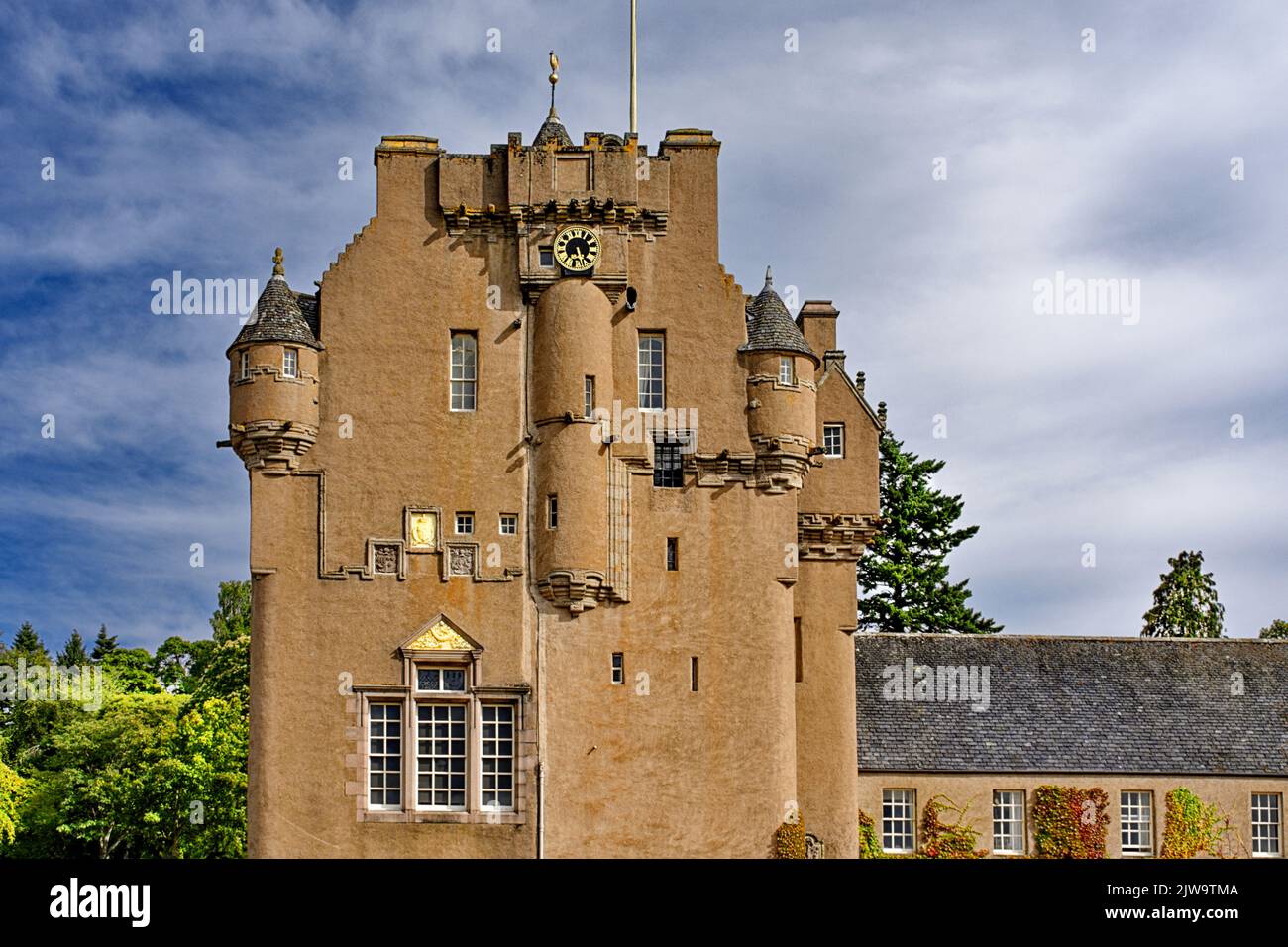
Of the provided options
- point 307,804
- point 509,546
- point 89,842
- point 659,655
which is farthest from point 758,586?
point 89,842

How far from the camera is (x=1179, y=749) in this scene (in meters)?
45.2

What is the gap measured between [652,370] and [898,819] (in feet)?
47.7

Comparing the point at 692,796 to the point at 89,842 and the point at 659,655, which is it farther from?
the point at 89,842

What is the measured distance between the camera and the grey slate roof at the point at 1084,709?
1751 inches

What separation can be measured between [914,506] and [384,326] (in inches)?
1249

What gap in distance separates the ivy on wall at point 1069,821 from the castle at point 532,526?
6675mm

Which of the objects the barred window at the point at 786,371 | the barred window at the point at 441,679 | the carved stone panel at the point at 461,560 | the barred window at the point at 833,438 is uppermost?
the barred window at the point at 786,371

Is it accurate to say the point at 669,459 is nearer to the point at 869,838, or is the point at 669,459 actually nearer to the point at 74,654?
the point at 869,838

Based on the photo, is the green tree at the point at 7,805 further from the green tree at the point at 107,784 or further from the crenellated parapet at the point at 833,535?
the crenellated parapet at the point at 833,535

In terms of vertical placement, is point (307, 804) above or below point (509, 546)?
below

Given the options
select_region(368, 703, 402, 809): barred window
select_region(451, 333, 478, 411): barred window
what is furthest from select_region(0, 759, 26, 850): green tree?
select_region(451, 333, 478, 411): barred window

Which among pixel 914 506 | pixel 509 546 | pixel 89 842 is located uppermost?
pixel 914 506

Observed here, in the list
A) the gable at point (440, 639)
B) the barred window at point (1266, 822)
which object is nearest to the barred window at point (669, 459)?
the gable at point (440, 639)

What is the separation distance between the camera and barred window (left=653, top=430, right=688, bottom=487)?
3906cm
